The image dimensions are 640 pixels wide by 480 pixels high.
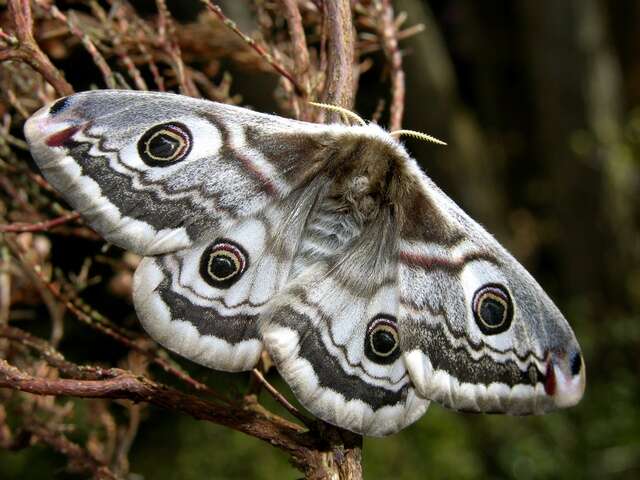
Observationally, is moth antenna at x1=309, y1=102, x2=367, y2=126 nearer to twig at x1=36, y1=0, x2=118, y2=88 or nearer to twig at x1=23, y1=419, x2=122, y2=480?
twig at x1=36, y1=0, x2=118, y2=88

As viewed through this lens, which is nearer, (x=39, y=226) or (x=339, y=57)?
(x=339, y=57)

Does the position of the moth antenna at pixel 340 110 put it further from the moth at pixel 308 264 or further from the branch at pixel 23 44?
the branch at pixel 23 44

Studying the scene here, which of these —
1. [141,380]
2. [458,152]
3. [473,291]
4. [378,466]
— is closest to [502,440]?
[378,466]

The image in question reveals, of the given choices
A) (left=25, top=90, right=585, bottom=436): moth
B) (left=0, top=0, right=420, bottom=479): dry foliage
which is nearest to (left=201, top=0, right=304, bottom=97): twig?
(left=0, top=0, right=420, bottom=479): dry foliage

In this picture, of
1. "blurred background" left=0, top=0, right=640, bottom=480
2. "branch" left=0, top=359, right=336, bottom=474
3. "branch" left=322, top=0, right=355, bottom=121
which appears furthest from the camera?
"blurred background" left=0, top=0, right=640, bottom=480

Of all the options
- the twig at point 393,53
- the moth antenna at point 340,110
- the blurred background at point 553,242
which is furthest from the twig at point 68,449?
the blurred background at point 553,242

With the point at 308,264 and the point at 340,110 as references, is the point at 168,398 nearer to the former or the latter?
the point at 308,264

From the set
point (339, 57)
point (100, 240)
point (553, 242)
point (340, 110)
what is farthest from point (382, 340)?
point (553, 242)
